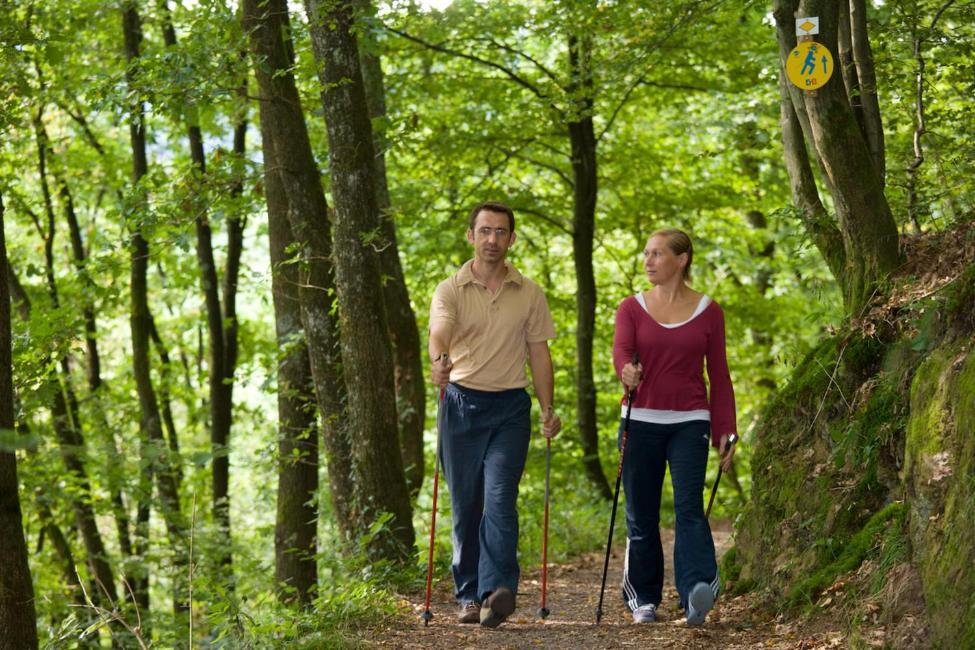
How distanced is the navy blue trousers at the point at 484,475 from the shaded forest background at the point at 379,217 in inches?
33.6

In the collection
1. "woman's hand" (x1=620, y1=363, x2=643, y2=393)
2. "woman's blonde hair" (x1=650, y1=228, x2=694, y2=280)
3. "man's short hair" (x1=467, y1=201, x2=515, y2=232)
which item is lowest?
"woman's hand" (x1=620, y1=363, x2=643, y2=393)

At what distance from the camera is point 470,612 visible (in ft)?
20.9

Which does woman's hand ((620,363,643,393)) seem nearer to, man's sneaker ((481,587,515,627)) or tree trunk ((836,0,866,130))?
man's sneaker ((481,587,515,627))

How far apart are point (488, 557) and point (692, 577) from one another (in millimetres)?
1124

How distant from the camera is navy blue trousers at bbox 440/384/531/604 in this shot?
19.9 feet

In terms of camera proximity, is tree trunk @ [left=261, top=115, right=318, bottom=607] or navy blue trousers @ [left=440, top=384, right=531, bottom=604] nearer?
navy blue trousers @ [left=440, top=384, right=531, bottom=604]

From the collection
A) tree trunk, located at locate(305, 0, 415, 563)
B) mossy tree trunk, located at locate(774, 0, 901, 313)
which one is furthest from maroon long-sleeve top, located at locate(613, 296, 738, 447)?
tree trunk, located at locate(305, 0, 415, 563)

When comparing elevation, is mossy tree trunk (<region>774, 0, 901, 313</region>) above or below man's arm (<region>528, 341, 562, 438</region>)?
above

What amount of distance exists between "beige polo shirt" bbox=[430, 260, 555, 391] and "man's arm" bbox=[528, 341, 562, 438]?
11 centimetres

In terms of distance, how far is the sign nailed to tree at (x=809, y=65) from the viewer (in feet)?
20.7

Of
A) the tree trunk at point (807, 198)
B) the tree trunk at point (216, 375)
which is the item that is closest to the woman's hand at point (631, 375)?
the tree trunk at point (807, 198)

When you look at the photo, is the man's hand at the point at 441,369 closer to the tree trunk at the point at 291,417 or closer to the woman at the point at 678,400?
the woman at the point at 678,400

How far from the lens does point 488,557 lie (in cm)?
606

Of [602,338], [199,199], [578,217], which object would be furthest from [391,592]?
[602,338]
